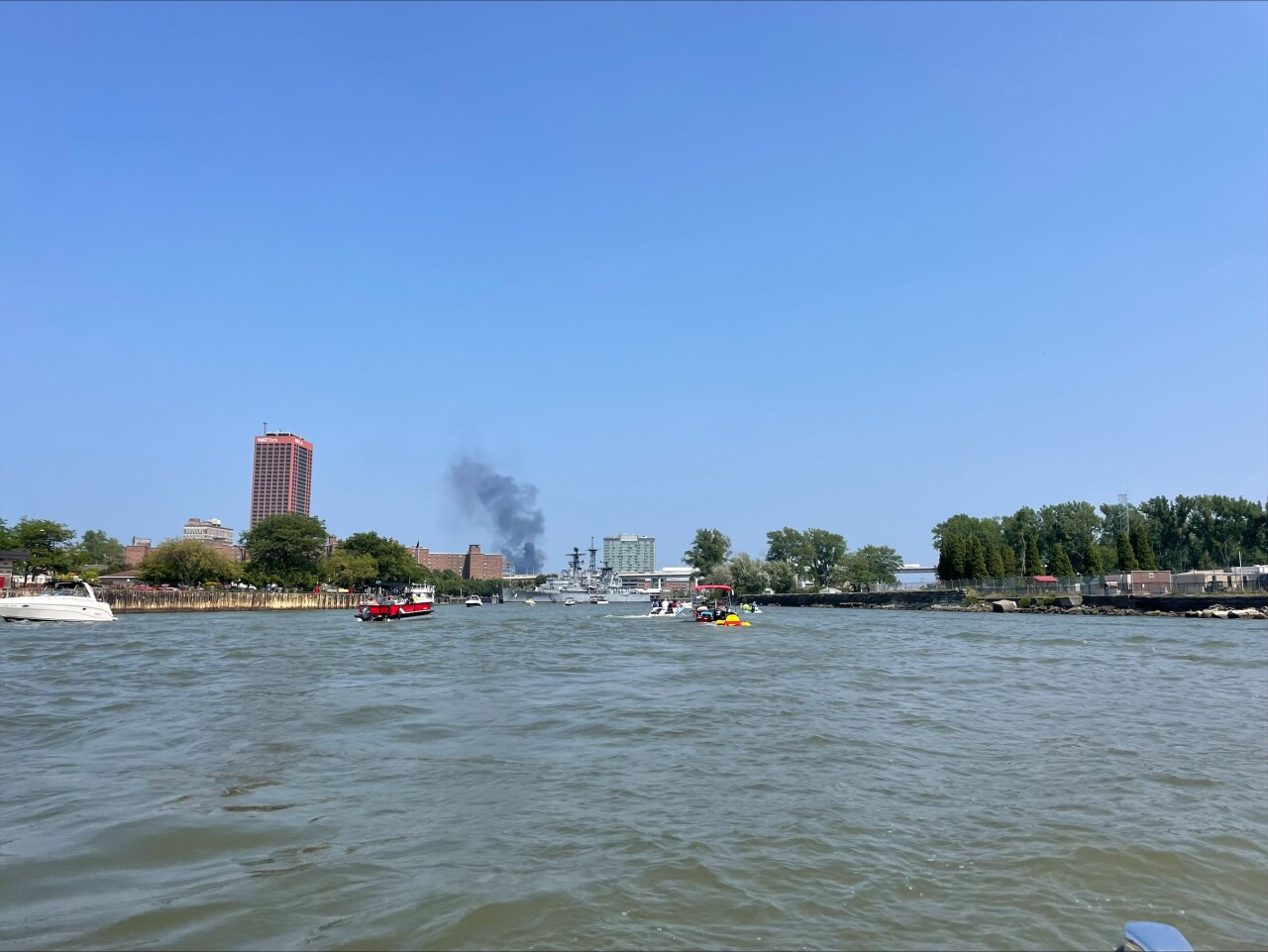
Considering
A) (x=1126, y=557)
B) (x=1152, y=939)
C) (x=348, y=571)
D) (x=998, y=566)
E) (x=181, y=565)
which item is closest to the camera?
(x=1152, y=939)

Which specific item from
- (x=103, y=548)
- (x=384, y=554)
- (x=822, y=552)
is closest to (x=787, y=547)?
(x=822, y=552)

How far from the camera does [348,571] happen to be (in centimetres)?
→ 11050

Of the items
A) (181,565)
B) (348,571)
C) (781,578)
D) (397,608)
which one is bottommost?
(397,608)

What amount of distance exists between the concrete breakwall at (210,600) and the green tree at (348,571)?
33.8ft

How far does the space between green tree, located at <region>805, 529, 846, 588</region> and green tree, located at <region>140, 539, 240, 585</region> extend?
9339 cm

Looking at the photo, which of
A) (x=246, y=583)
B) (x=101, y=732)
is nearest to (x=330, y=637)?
(x=101, y=732)

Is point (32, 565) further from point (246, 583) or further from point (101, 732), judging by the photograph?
point (101, 732)

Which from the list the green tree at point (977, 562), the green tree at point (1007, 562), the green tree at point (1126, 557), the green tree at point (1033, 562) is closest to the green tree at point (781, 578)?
the green tree at point (977, 562)

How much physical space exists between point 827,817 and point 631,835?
174 centimetres

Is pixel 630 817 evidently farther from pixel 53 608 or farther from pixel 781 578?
pixel 781 578

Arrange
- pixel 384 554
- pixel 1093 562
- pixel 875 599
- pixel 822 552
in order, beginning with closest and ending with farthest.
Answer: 1. pixel 1093 562
2. pixel 875 599
3. pixel 384 554
4. pixel 822 552

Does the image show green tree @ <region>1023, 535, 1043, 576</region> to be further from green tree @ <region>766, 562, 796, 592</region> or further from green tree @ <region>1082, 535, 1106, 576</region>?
green tree @ <region>766, 562, 796, 592</region>

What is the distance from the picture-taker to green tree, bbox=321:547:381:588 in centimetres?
11031

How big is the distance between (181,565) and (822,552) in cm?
10005
